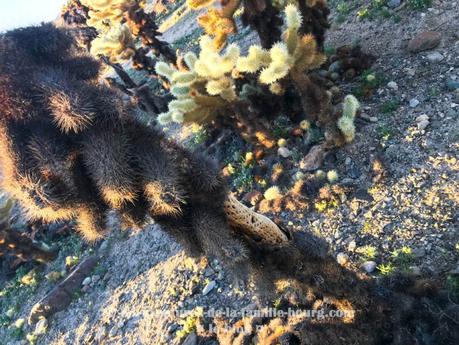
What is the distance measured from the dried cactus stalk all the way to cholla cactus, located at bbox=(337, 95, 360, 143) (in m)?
2.46

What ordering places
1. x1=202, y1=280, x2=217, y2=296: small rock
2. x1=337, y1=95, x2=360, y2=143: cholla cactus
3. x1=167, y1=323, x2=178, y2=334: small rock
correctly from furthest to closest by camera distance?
x1=337, y1=95, x2=360, y2=143: cholla cactus < x1=202, y1=280, x2=217, y2=296: small rock < x1=167, y1=323, x2=178, y2=334: small rock

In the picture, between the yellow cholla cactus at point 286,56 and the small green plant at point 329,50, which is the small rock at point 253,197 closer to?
the yellow cholla cactus at point 286,56


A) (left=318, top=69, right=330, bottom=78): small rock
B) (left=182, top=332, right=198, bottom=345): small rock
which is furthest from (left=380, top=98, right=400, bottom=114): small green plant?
(left=182, top=332, right=198, bottom=345): small rock

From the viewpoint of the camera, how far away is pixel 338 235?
15.8 ft

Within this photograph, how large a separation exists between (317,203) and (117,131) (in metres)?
3.42

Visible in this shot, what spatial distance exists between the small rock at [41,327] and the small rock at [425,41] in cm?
769

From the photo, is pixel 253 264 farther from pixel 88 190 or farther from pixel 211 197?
pixel 88 190

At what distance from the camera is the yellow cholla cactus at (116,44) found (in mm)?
8578

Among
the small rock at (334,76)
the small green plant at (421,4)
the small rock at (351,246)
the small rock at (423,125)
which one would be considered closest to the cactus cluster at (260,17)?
the small rock at (334,76)

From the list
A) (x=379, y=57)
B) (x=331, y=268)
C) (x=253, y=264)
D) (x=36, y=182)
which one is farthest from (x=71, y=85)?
(x=379, y=57)

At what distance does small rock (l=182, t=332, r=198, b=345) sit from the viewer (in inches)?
173

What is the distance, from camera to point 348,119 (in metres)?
5.46

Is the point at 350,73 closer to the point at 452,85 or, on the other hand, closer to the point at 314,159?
the point at 452,85

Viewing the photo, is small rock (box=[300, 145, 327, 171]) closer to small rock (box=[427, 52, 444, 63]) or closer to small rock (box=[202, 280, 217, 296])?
small rock (box=[202, 280, 217, 296])
